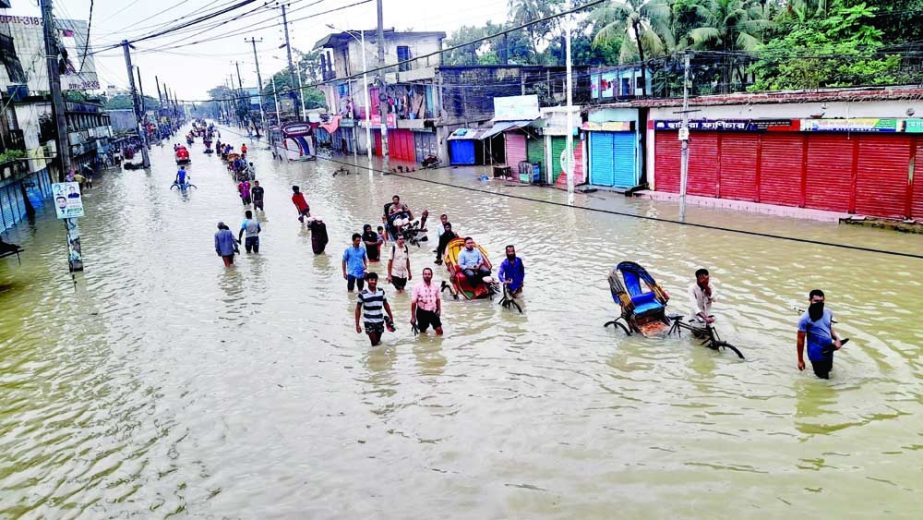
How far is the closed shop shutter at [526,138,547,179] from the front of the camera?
100ft

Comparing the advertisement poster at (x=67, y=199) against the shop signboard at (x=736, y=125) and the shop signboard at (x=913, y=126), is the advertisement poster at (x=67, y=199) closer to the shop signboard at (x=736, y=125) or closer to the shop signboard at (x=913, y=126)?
the shop signboard at (x=736, y=125)

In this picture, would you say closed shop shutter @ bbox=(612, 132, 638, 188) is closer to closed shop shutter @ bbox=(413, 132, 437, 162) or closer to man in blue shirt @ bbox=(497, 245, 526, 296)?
man in blue shirt @ bbox=(497, 245, 526, 296)

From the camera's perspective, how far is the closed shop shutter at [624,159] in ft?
84.0

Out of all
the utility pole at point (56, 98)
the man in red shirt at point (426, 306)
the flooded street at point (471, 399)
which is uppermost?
the utility pole at point (56, 98)

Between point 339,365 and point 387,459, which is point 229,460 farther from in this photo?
point 339,365

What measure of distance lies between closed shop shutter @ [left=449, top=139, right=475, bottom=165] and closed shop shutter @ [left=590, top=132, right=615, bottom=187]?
14145 millimetres

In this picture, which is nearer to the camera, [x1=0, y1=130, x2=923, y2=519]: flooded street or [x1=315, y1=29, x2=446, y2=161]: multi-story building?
[x1=0, y1=130, x2=923, y2=519]: flooded street

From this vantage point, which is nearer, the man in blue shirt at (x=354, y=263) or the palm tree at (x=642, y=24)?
the man in blue shirt at (x=354, y=263)

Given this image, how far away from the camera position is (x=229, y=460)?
24.3 ft

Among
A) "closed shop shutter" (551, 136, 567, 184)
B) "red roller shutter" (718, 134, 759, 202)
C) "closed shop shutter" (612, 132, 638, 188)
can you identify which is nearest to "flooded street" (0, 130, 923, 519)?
"red roller shutter" (718, 134, 759, 202)

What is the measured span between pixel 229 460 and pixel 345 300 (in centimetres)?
639

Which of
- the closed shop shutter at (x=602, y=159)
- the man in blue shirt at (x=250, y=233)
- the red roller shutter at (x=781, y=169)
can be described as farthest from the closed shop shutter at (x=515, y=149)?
the man in blue shirt at (x=250, y=233)

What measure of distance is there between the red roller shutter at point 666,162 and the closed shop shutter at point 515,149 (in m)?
8.77

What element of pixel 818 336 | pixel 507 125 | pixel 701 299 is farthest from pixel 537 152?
pixel 818 336
